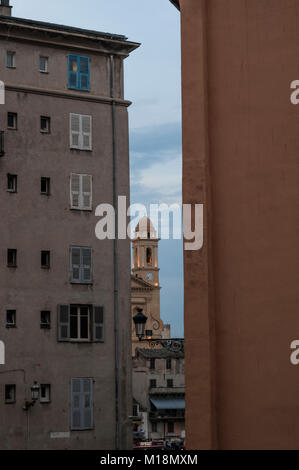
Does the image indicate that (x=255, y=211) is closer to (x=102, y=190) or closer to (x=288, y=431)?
(x=288, y=431)

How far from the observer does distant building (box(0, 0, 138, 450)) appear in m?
35.0

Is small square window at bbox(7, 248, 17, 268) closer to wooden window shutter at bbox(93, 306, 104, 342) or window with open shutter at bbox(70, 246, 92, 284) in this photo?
window with open shutter at bbox(70, 246, 92, 284)

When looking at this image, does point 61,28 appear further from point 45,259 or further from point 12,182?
point 45,259

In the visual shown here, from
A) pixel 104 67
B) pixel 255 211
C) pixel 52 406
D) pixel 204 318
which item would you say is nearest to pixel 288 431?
pixel 204 318

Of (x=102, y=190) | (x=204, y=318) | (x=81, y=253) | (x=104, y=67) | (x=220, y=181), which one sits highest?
(x=104, y=67)

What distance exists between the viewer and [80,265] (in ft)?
120

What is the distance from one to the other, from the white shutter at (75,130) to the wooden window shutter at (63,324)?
6.38m

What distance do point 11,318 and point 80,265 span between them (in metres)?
3.34

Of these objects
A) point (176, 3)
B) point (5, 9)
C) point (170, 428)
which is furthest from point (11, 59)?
point (170, 428)

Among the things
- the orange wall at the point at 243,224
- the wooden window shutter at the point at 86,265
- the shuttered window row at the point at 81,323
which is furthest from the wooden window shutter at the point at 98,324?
the orange wall at the point at 243,224

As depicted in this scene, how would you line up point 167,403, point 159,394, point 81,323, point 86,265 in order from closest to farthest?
point 81,323 < point 86,265 < point 167,403 < point 159,394

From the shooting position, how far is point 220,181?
1598 cm
